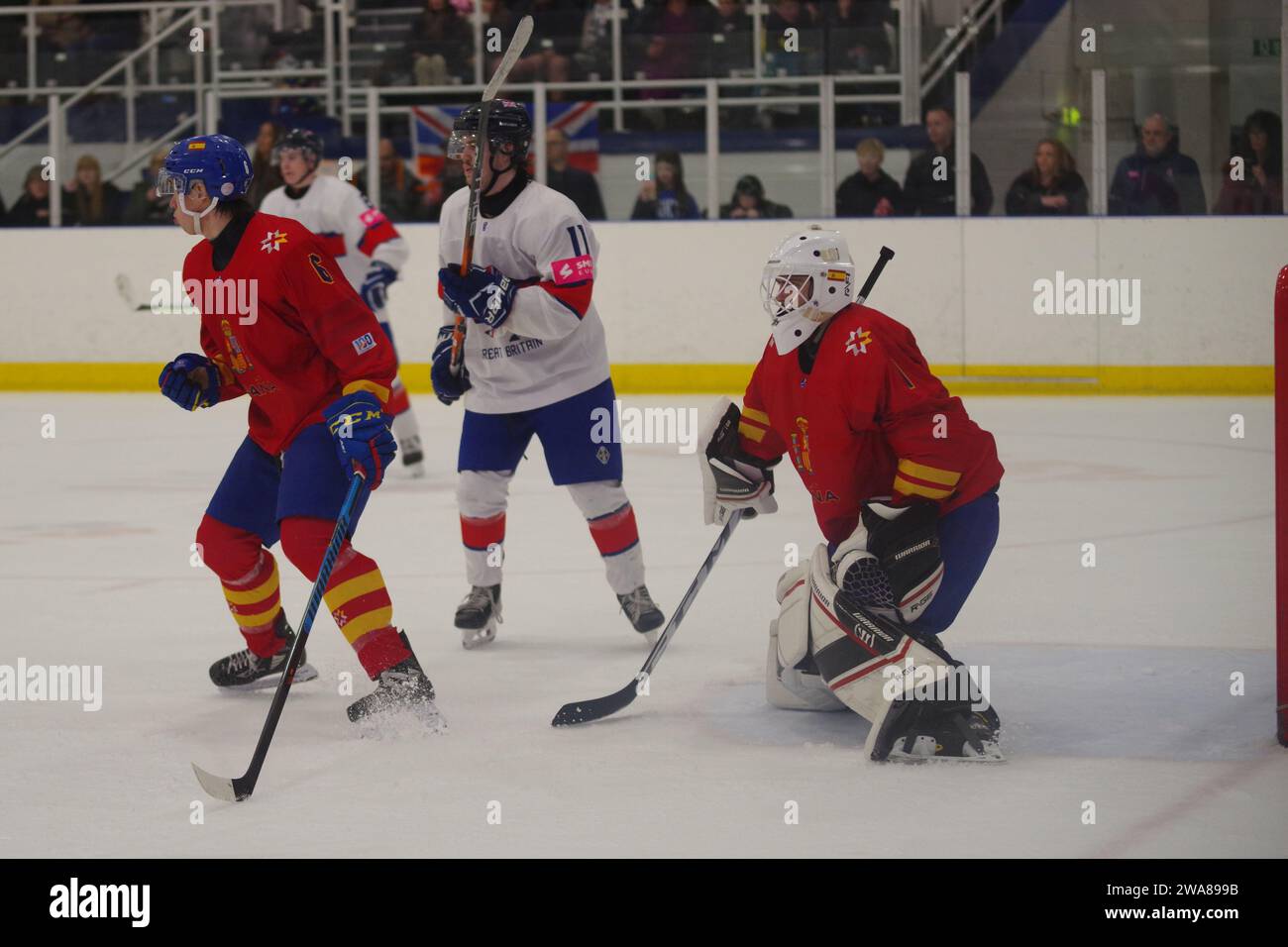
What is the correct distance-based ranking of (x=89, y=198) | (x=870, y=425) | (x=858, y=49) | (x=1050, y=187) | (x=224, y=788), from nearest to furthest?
1. (x=224, y=788)
2. (x=870, y=425)
3. (x=1050, y=187)
4. (x=858, y=49)
5. (x=89, y=198)

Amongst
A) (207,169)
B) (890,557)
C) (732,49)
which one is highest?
(732,49)

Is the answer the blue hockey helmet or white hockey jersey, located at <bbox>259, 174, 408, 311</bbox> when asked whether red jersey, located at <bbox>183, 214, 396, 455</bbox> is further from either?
white hockey jersey, located at <bbox>259, 174, 408, 311</bbox>

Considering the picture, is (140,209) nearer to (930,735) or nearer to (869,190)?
(869,190)

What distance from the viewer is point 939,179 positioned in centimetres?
906

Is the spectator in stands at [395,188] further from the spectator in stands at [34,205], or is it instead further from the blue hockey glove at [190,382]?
the blue hockey glove at [190,382]

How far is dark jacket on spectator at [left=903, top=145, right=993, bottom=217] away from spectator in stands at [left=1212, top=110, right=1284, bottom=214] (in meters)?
1.12

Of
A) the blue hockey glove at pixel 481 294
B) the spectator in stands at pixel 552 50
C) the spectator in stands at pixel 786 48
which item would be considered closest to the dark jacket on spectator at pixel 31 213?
the spectator in stands at pixel 552 50

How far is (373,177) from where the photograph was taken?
982 cm

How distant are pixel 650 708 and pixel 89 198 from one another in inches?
300

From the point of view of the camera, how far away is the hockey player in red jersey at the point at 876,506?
2.93m

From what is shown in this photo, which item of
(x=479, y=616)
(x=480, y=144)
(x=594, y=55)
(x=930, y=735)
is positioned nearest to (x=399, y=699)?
(x=479, y=616)
